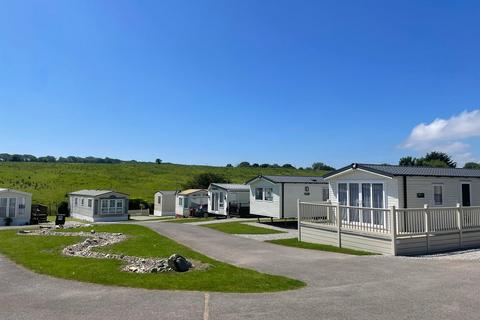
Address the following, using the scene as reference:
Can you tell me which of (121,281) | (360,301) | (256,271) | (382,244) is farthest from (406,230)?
(121,281)

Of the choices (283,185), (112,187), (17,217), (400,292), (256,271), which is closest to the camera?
(400,292)

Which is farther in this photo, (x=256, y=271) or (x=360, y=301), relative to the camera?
(x=256, y=271)

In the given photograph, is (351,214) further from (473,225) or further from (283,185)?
(283,185)

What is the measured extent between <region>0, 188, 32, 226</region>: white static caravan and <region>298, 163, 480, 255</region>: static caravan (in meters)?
29.0

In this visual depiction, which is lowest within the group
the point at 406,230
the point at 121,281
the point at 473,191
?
the point at 121,281

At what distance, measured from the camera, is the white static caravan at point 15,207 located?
116 feet

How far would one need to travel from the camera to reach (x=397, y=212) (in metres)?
13.9

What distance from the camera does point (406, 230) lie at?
1441 cm

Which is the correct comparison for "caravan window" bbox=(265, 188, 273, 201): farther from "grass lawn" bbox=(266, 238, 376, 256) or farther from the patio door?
the patio door

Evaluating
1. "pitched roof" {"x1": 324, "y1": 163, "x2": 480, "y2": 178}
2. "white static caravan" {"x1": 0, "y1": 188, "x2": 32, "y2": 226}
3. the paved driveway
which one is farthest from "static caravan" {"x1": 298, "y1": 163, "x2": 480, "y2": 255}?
"white static caravan" {"x1": 0, "y1": 188, "x2": 32, "y2": 226}

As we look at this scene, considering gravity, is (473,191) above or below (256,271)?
above

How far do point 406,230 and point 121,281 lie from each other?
1020 centimetres

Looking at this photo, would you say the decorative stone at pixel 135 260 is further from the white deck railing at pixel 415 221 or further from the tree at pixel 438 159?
the tree at pixel 438 159

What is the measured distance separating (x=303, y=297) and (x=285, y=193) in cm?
1888
